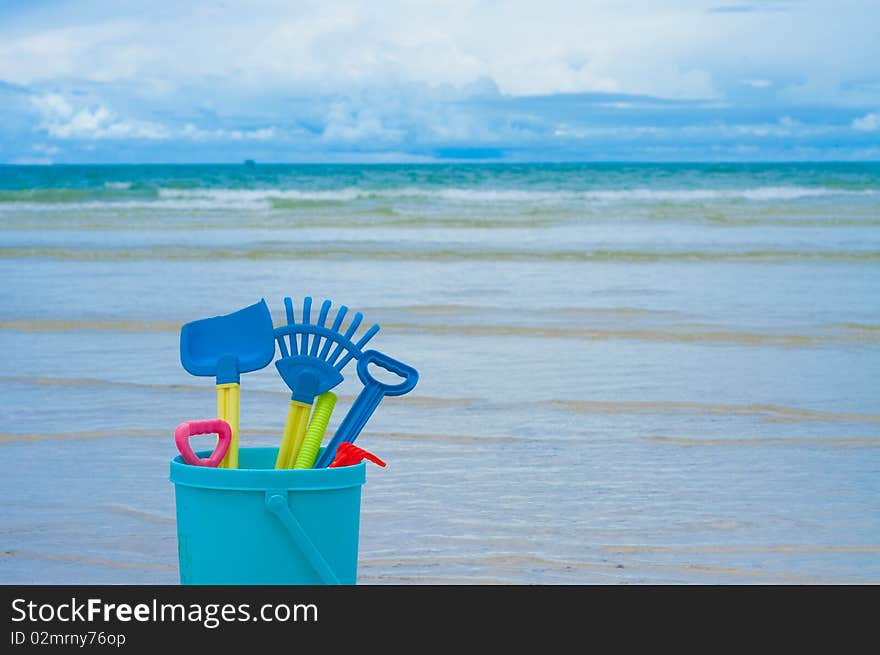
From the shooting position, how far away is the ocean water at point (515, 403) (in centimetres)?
375

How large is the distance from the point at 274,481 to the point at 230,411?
272 millimetres

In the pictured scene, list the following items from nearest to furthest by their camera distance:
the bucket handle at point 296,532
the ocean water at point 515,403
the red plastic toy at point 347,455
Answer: the bucket handle at point 296,532 < the red plastic toy at point 347,455 < the ocean water at point 515,403

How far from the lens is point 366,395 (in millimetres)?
2895

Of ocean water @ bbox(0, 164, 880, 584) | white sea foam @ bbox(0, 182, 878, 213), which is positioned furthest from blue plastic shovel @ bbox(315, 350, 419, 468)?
white sea foam @ bbox(0, 182, 878, 213)

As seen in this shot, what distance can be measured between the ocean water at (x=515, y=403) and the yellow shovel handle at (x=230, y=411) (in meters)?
0.80

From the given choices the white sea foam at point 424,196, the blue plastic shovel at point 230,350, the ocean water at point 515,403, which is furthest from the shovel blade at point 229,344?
the white sea foam at point 424,196

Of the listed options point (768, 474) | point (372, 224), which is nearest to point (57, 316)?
point (768, 474)

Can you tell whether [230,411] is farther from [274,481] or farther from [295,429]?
[274,481]

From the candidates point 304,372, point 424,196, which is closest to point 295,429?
point 304,372

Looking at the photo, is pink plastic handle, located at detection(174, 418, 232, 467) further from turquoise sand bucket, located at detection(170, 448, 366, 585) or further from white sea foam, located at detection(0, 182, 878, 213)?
white sea foam, located at detection(0, 182, 878, 213)

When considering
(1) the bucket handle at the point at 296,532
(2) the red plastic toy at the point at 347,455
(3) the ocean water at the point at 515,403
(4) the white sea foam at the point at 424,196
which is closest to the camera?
(1) the bucket handle at the point at 296,532

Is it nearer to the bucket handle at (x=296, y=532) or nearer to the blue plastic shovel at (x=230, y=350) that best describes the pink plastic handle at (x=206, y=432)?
the blue plastic shovel at (x=230, y=350)
